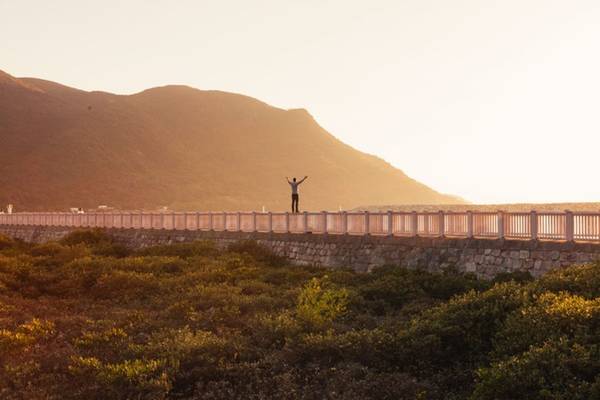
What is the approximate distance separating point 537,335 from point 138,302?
14.1 metres

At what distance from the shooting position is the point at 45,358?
17.5 m

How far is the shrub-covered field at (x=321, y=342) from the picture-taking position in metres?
14.3

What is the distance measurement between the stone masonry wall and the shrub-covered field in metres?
0.70

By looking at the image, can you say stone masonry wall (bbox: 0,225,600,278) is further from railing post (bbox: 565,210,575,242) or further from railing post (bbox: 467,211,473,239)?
railing post (bbox: 565,210,575,242)

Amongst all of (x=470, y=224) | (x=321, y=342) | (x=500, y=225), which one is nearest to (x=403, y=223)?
(x=470, y=224)

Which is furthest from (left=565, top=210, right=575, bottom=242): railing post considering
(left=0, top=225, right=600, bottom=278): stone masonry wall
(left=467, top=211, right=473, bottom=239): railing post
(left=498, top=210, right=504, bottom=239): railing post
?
(left=467, top=211, right=473, bottom=239): railing post

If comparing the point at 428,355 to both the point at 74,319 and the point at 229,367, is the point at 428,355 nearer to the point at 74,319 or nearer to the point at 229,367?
the point at 229,367

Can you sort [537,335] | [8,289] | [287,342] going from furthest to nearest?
[8,289] < [287,342] < [537,335]

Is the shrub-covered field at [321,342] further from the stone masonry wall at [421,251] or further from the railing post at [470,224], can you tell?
the railing post at [470,224]

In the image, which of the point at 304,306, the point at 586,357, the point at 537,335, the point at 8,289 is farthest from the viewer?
the point at 8,289

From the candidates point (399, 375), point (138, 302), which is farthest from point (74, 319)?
point (399, 375)

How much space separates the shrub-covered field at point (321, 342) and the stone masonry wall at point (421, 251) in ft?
2.29

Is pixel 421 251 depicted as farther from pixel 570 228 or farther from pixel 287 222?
pixel 287 222

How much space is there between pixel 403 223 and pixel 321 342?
39.7 feet
